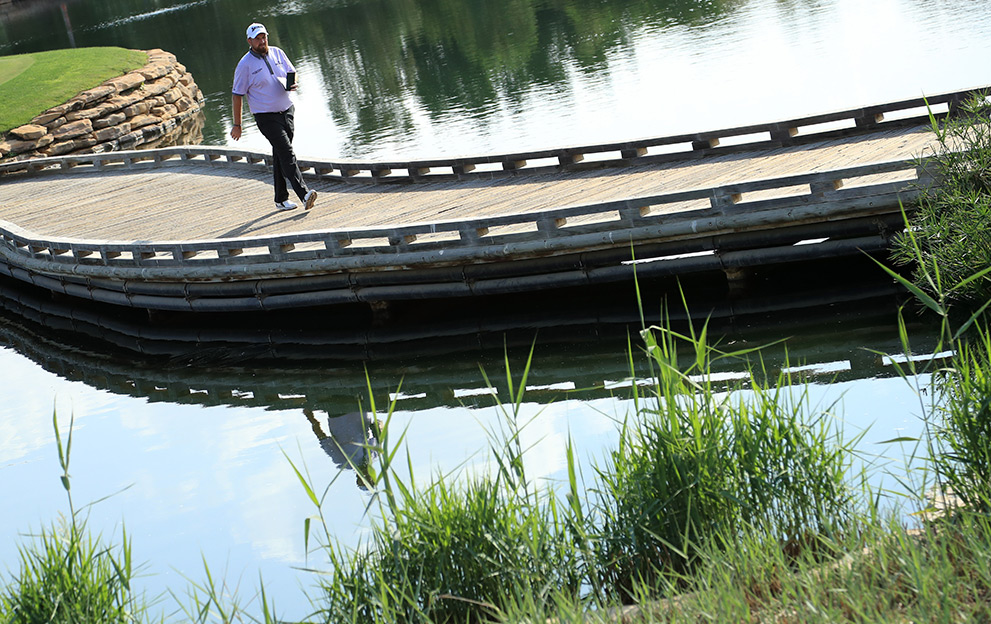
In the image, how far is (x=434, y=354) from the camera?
10.3 metres

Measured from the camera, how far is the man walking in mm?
11344

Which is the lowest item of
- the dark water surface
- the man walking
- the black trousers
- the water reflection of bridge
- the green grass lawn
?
the water reflection of bridge

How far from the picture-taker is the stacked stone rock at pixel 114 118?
85.3 ft

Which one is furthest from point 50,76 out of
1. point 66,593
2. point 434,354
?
point 66,593

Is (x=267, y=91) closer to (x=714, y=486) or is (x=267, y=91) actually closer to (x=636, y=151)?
(x=636, y=151)

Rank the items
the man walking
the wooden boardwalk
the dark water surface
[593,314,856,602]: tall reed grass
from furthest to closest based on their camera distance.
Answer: the dark water surface → the man walking → the wooden boardwalk → [593,314,856,602]: tall reed grass

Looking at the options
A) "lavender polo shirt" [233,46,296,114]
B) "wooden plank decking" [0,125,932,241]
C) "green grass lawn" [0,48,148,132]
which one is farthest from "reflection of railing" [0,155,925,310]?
"green grass lawn" [0,48,148,132]

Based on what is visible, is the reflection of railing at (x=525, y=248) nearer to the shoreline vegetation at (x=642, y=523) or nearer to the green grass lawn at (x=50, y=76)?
the shoreline vegetation at (x=642, y=523)

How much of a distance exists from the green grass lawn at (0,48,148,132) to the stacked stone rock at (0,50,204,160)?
12.0 inches

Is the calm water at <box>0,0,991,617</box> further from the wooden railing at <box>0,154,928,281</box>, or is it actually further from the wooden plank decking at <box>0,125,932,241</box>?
the wooden plank decking at <box>0,125,932,241</box>

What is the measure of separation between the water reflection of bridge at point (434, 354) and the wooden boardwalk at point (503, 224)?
41cm

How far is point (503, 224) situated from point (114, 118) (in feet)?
73.0

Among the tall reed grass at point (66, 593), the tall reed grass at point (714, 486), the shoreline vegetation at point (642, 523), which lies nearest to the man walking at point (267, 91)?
the tall reed grass at point (66, 593)

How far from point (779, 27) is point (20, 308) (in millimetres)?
22425
